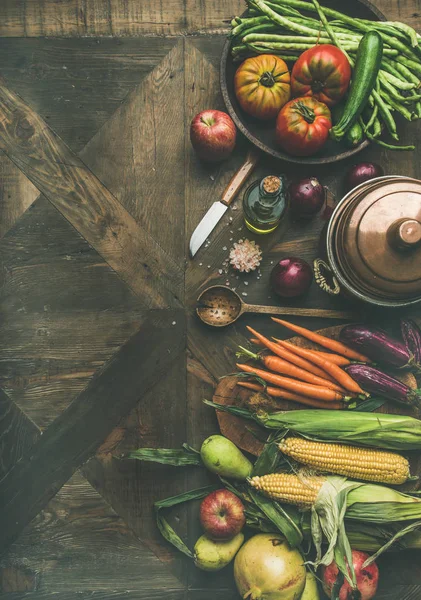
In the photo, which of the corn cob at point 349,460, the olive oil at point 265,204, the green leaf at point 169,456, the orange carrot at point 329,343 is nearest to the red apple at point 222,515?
the green leaf at point 169,456

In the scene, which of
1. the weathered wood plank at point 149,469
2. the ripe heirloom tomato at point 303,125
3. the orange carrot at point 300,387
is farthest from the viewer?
the weathered wood plank at point 149,469

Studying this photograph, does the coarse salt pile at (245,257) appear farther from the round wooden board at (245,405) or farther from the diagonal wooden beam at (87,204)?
the round wooden board at (245,405)

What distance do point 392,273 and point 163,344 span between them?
2.87 feet

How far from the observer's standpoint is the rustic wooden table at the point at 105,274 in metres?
1.92

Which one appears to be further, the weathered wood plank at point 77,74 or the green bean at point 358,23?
the weathered wood plank at point 77,74

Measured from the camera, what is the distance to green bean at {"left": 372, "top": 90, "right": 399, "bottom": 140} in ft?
5.78

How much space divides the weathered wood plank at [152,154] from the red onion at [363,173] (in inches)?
25.6

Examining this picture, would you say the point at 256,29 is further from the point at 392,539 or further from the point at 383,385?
the point at 392,539

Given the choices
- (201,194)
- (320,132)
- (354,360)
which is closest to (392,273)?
(354,360)

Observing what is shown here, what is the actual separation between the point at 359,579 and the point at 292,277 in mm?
1082

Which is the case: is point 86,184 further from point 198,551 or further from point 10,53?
Answer: point 198,551

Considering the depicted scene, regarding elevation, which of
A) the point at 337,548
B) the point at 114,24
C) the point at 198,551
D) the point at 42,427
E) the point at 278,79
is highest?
the point at 114,24

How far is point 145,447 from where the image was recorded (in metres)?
1.93

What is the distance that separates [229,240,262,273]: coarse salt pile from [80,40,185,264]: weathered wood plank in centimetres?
21
